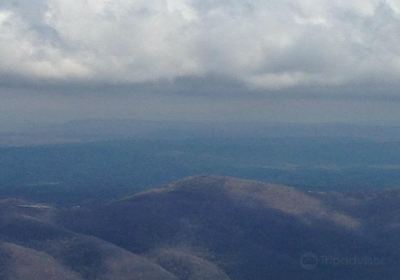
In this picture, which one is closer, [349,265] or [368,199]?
[349,265]

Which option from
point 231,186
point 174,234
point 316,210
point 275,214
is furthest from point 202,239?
point 231,186

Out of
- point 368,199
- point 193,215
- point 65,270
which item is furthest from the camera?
point 368,199

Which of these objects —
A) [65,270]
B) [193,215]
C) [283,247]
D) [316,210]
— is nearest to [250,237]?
[283,247]

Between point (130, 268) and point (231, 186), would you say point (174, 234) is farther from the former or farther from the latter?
point (231, 186)

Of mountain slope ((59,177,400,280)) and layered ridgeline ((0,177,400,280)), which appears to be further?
mountain slope ((59,177,400,280))

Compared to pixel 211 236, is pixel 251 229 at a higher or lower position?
higher

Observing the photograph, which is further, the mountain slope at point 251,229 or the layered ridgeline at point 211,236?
the mountain slope at point 251,229

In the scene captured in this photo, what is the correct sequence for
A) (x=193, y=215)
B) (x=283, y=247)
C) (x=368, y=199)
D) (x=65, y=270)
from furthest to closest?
(x=368, y=199) → (x=193, y=215) → (x=283, y=247) → (x=65, y=270)

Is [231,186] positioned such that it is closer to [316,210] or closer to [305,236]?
[316,210]
